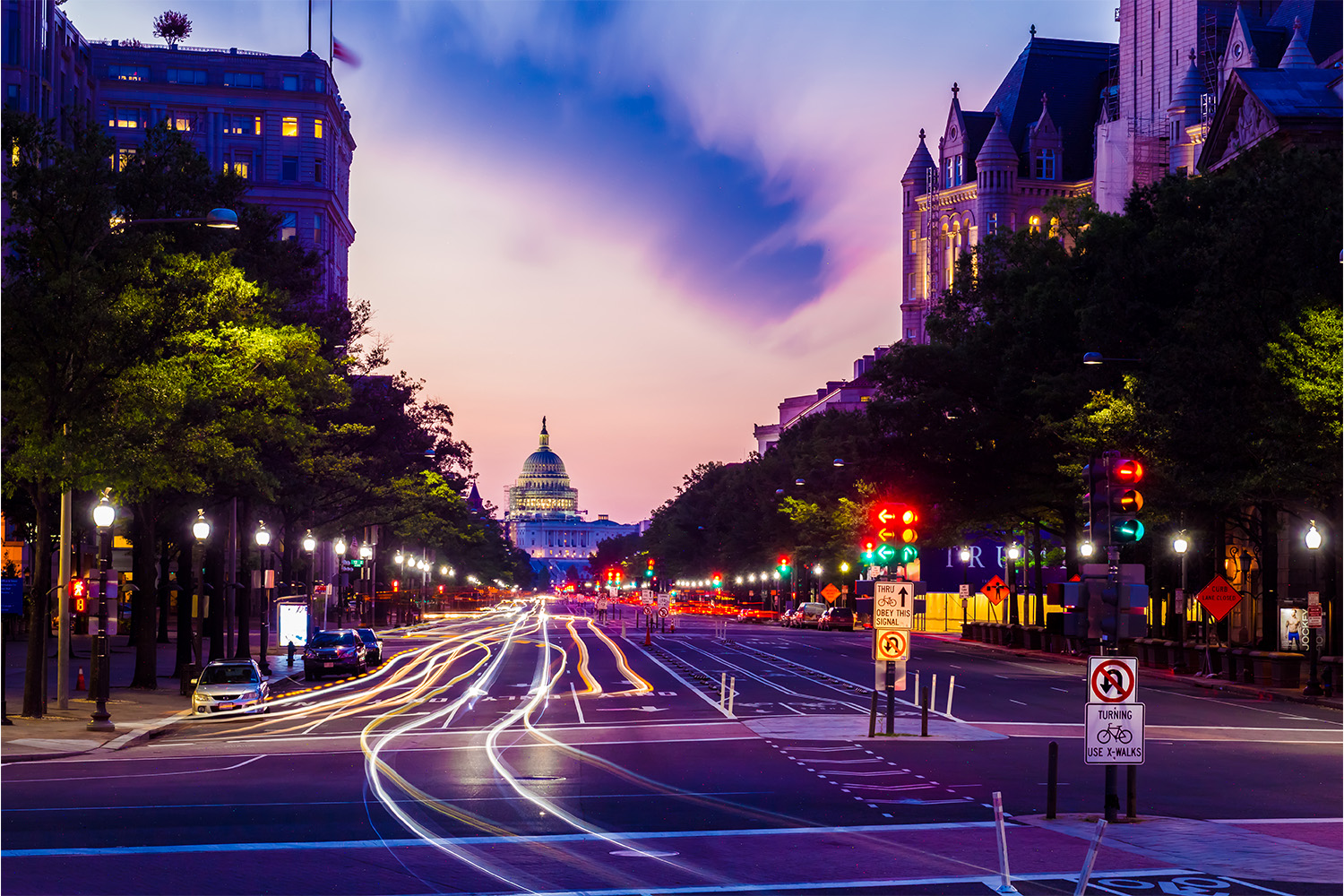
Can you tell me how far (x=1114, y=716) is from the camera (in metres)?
17.1

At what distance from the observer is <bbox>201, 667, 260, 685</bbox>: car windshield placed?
3584 centimetres

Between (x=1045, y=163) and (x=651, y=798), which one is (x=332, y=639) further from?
(x=1045, y=163)

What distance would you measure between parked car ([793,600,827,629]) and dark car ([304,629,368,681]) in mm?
58636

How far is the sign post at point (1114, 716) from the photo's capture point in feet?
55.9

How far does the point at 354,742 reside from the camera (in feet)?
90.8

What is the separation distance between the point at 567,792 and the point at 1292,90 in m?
50.6

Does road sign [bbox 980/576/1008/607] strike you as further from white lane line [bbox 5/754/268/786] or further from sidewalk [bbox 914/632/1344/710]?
white lane line [bbox 5/754/268/786]

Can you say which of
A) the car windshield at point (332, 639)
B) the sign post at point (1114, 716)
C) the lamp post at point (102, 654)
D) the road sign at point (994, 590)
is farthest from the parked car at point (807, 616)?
the sign post at point (1114, 716)

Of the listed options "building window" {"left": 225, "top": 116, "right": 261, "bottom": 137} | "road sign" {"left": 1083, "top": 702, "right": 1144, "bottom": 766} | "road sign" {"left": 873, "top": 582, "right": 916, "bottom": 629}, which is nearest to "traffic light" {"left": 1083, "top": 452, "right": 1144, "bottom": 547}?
"road sign" {"left": 1083, "top": 702, "right": 1144, "bottom": 766}

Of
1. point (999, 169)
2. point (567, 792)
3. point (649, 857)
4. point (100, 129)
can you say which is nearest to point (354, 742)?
point (567, 792)

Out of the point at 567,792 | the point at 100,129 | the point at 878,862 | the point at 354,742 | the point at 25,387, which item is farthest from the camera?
the point at 100,129

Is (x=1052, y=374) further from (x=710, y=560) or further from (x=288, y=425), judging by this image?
(x=710, y=560)

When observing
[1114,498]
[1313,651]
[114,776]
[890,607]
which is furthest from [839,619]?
[1114,498]

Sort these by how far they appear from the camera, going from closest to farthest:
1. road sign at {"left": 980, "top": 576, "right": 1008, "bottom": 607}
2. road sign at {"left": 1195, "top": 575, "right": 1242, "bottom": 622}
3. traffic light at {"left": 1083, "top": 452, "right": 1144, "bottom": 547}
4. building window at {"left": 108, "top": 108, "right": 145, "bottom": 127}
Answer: traffic light at {"left": 1083, "top": 452, "right": 1144, "bottom": 547}, road sign at {"left": 1195, "top": 575, "right": 1242, "bottom": 622}, road sign at {"left": 980, "top": 576, "right": 1008, "bottom": 607}, building window at {"left": 108, "top": 108, "right": 145, "bottom": 127}
